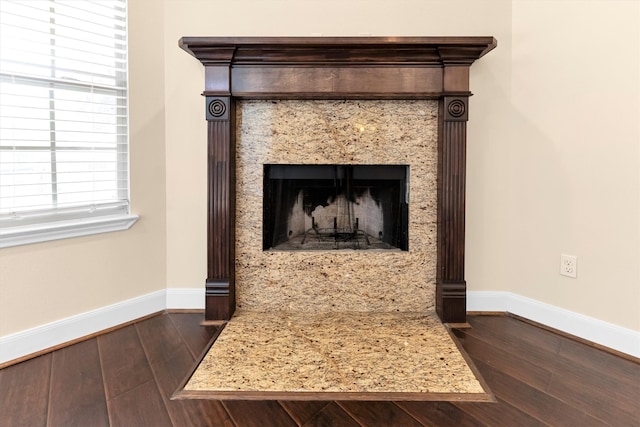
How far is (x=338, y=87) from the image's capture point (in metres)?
2.20

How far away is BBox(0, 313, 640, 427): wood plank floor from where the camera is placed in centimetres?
137

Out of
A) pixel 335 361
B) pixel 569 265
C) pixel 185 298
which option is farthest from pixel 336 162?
pixel 569 265

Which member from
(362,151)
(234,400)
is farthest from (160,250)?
(362,151)

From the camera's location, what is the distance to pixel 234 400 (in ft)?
4.85

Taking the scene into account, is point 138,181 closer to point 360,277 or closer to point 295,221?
point 295,221

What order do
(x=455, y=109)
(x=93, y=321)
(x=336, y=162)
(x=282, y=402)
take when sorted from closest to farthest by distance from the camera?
(x=282, y=402) < (x=93, y=321) < (x=455, y=109) < (x=336, y=162)

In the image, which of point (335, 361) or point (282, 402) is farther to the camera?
point (335, 361)

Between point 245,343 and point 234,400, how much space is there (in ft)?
1.56

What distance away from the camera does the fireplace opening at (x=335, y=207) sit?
2.43 m

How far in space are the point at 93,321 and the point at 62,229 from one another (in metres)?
0.55

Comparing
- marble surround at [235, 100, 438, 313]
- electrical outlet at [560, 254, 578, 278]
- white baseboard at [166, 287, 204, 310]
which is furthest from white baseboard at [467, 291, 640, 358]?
white baseboard at [166, 287, 204, 310]

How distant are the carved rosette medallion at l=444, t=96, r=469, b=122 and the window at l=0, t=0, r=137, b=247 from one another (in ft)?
6.33

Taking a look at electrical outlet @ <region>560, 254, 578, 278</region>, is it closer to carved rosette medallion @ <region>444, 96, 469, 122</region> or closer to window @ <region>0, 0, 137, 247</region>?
carved rosette medallion @ <region>444, 96, 469, 122</region>

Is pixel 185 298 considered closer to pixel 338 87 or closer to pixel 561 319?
pixel 338 87
